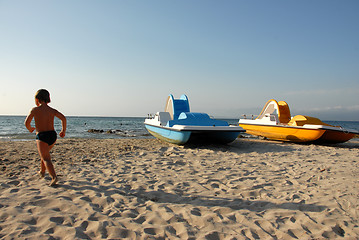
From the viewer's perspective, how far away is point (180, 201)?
3.71 m

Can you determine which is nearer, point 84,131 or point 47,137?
point 47,137

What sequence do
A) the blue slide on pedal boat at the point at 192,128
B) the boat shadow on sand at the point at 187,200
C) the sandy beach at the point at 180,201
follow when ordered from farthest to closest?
the blue slide on pedal boat at the point at 192,128, the boat shadow on sand at the point at 187,200, the sandy beach at the point at 180,201

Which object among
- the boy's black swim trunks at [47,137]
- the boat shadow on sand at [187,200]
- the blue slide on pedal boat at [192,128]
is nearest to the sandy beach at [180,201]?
the boat shadow on sand at [187,200]

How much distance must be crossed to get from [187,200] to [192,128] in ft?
15.6

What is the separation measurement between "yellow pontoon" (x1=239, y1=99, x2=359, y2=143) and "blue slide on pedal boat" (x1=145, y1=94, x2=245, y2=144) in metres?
3.45

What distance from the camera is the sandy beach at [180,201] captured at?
2.77 meters

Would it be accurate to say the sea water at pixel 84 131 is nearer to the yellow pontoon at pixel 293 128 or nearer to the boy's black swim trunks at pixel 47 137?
the yellow pontoon at pixel 293 128

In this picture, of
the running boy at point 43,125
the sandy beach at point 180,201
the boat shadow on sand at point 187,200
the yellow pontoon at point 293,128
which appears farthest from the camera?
the yellow pontoon at point 293,128

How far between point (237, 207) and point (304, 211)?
942 millimetres

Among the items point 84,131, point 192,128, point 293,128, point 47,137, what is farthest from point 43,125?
point 84,131

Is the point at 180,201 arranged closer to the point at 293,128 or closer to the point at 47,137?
the point at 47,137

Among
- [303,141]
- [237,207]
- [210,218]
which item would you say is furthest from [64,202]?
[303,141]

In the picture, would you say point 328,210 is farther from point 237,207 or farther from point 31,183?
point 31,183

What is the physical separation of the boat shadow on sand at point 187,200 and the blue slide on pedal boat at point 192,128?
449cm
